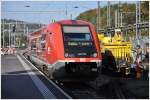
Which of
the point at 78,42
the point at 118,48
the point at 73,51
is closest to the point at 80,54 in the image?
the point at 73,51

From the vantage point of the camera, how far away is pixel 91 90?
1819 cm

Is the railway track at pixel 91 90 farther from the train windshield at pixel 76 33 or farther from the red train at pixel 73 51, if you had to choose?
the train windshield at pixel 76 33

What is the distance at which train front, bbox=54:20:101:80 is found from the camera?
1884cm

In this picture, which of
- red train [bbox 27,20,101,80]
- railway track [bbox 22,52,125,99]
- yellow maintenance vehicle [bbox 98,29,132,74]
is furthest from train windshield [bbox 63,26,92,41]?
yellow maintenance vehicle [bbox 98,29,132,74]

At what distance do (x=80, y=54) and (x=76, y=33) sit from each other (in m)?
1.12

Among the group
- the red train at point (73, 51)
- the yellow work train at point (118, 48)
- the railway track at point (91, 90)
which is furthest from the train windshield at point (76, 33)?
the yellow work train at point (118, 48)

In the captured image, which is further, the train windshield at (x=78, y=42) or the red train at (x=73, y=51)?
the train windshield at (x=78, y=42)

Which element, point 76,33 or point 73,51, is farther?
point 76,33

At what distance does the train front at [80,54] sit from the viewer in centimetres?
1884

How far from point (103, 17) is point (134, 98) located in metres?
66.2

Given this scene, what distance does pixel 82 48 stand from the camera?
754 inches

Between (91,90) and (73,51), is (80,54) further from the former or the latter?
(91,90)

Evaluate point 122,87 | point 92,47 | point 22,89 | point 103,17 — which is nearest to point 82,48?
point 92,47

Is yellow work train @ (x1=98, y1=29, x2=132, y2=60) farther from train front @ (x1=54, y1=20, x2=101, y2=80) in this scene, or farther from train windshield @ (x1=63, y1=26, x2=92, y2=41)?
train front @ (x1=54, y1=20, x2=101, y2=80)
